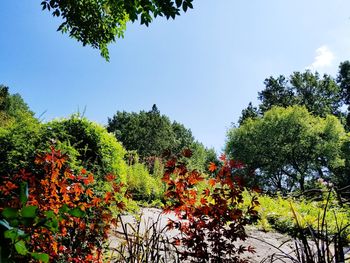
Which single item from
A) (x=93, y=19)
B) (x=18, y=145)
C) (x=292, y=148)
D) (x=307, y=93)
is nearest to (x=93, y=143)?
(x=18, y=145)

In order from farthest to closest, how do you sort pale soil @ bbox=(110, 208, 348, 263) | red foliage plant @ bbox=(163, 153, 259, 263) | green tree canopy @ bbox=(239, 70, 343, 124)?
green tree canopy @ bbox=(239, 70, 343, 124)
pale soil @ bbox=(110, 208, 348, 263)
red foliage plant @ bbox=(163, 153, 259, 263)

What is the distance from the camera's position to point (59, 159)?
8.87 feet

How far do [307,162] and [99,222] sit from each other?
1069 inches

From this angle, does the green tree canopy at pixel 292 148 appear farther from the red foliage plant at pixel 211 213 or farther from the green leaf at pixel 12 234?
the green leaf at pixel 12 234

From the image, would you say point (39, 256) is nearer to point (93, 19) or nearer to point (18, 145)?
point (18, 145)

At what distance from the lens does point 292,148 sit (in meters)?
27.4

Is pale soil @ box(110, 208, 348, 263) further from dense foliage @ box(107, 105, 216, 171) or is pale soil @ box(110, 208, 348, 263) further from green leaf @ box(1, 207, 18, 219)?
dense foliage @ box(107, 105, 216, 171)

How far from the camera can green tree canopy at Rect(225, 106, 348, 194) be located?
1061 inches

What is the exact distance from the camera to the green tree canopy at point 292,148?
1061 inches

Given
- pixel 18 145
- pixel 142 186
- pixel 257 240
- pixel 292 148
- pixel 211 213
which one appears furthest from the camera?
pixel 292 148

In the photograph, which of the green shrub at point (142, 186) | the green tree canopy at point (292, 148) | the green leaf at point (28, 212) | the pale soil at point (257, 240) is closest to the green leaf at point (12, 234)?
the green leaf at point (28, 212)

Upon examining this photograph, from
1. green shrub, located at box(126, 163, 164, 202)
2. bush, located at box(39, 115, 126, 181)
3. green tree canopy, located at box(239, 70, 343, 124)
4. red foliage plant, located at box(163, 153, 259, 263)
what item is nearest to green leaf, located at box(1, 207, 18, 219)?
red foliage plant, located at box(163, 153, 259, 263)

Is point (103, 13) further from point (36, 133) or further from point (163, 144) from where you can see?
point (163, 144)

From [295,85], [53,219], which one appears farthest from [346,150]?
[53,219]
